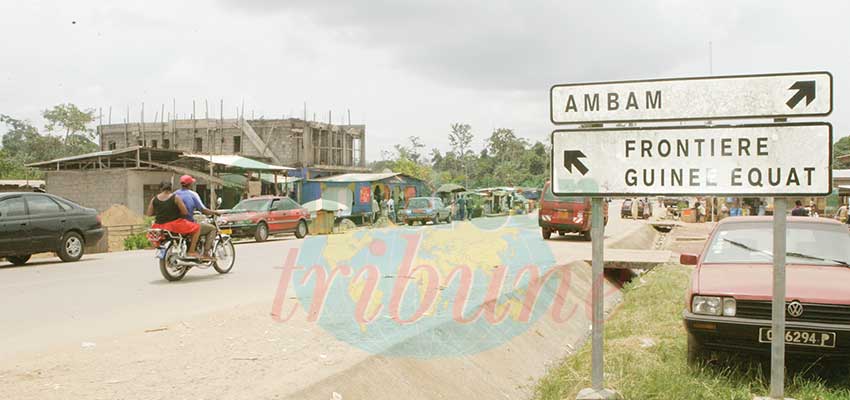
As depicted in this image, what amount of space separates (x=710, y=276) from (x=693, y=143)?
7.00 feet

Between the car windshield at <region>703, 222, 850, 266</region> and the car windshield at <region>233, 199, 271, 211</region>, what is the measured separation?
59.7 ft

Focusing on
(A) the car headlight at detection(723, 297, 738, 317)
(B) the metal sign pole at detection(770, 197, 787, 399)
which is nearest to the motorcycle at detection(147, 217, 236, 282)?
(A) the car headlight at detection(723, 297, 738, 317)

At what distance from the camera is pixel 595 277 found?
4281mm

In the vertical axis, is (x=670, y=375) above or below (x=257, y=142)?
below

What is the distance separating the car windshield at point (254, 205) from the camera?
2269 cm

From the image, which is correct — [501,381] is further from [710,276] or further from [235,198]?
Answer: [235,198]

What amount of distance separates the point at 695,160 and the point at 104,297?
26.5 feet

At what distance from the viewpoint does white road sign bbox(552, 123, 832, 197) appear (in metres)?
4.11

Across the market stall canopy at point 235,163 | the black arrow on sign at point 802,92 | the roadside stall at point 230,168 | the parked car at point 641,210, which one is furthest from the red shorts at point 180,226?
the parked car at point 641,210

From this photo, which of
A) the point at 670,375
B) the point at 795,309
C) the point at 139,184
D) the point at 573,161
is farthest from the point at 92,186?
the point at 795,309

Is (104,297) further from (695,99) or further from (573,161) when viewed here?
(695,99)

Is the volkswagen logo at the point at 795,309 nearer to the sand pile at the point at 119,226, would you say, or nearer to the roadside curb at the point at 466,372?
the roadside curb at the point at 466,372

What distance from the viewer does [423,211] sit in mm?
34094

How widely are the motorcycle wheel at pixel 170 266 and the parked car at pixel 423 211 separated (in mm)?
23451
